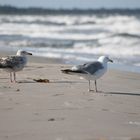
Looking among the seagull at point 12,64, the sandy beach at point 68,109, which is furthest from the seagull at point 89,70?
the seagull at point 12,64

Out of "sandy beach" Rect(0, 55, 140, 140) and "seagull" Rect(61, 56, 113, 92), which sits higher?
"seagull" Rect(61, 56, 113, 92)

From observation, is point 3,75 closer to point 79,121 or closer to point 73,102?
point 73,102

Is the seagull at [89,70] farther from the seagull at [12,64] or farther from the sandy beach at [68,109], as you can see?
the seagull at [12,64]

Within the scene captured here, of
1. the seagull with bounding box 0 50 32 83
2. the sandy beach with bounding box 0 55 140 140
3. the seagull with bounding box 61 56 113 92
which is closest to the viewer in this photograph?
the sandy beach with bounding box 0 55 140 140

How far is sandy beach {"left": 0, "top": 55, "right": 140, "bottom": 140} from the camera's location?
18.8 ft

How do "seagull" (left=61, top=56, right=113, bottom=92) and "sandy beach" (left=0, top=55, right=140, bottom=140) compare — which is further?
"seagull" (left=61, top=56, right=113, bottom=92)

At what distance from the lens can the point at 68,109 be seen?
7.02m

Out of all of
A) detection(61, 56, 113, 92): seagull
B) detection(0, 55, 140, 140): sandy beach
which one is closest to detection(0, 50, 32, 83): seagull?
detection(0, 55, 140, 140): sandy beach

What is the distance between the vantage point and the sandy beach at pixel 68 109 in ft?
18.8

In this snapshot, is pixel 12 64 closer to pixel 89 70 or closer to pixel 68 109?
pixel 89 70

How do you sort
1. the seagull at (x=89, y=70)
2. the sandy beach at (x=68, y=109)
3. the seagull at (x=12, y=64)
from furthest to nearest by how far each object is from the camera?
the seagull at (x=12, y=64), the seagull at (x=89, y=70), the sandy beach at (x=68, y=109)

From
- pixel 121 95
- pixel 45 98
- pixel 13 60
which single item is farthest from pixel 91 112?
pixel 13 60

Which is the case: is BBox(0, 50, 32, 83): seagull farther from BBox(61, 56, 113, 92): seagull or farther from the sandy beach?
BBox(61, 56, 113, 92): seagull

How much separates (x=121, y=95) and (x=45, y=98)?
1417 mm
